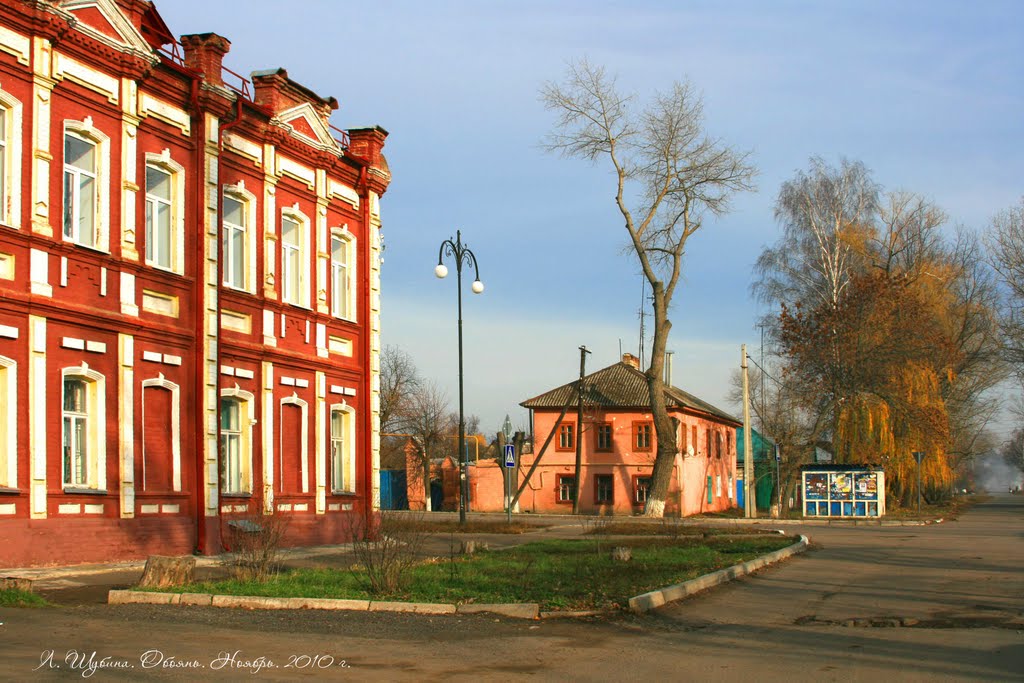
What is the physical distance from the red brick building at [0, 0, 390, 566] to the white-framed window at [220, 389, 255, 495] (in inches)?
1.8

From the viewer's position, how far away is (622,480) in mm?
57156

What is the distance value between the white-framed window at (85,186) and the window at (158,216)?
1.45 m

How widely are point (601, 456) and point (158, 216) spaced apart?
39514 mm

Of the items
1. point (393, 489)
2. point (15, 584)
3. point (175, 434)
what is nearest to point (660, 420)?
point (393, 489)

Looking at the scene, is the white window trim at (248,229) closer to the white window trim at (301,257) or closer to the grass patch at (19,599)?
the white window trim at (301,257)

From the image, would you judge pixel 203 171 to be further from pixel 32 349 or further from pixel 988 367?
pixel 988 367

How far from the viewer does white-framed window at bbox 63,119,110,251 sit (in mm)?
18453

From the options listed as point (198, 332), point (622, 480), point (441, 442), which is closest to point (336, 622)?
point (198, 332)

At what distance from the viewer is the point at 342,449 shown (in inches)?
1078

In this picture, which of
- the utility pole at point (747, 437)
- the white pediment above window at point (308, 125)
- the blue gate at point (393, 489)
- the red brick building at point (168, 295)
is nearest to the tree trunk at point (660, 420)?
the utility pole at point (747, 437)

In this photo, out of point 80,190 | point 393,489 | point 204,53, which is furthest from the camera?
point 393,489

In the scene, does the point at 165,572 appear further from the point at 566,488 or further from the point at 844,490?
the point at 566,488

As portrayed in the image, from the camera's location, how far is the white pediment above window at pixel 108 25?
18.5 metres

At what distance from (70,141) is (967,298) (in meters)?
55.2
